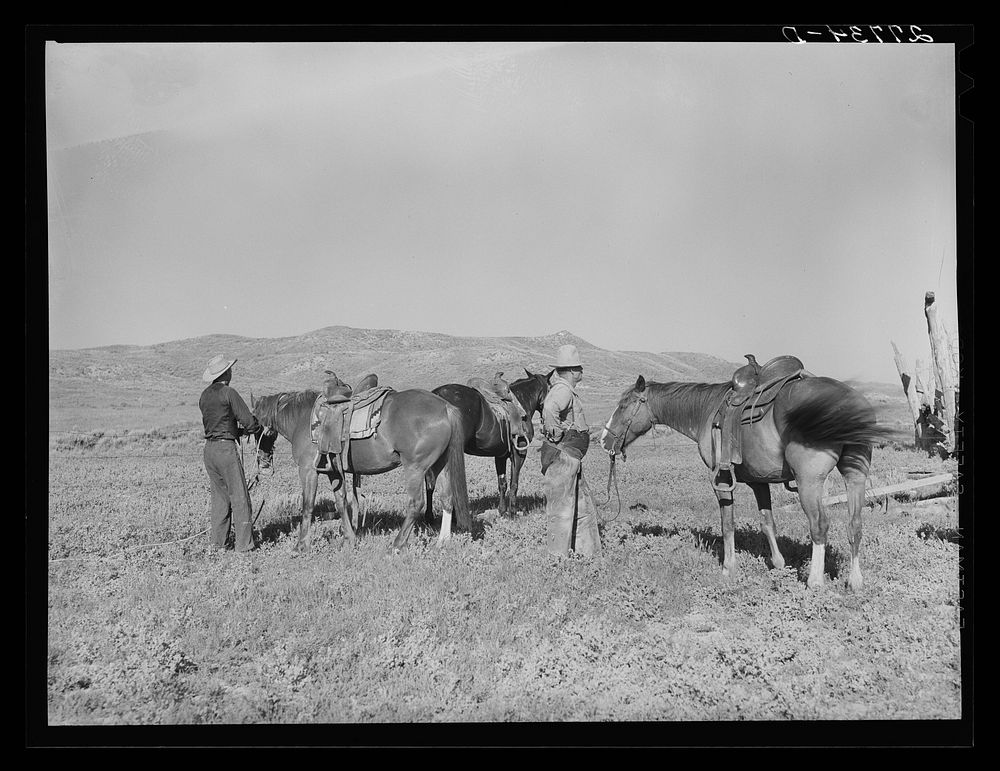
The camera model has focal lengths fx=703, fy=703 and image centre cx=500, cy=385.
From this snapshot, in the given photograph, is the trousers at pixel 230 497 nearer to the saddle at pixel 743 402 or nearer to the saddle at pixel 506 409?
the saddle at pixel 506 409

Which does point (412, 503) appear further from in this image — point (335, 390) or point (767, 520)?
point (767, 520)

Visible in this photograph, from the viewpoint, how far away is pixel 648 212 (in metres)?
6.51

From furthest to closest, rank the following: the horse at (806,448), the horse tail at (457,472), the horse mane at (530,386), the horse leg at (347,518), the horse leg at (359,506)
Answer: the horse mane at (530,386) → the horse leg at (359,506) → the horse tail at (457,472) → the horse leg at (347,518) → the horse at (806,448)

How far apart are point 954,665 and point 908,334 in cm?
286

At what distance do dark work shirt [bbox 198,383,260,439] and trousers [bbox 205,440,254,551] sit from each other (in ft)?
0.39

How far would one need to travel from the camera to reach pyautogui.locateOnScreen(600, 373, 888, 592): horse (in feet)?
19.0

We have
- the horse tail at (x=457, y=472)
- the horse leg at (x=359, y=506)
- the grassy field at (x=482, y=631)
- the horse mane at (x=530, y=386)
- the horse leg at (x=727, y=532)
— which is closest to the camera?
the grassy field at (x=482, y=631)

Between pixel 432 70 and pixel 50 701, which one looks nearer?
pixel 50 701

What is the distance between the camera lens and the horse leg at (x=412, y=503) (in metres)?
7.04

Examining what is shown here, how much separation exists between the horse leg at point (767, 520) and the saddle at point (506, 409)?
10.4 ft

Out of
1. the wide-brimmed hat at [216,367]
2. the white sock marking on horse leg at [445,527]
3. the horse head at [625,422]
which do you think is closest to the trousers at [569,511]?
the horse head at [625,422]

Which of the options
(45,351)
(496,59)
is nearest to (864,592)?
(496,59)

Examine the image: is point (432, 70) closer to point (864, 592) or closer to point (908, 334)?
point (908, 334)

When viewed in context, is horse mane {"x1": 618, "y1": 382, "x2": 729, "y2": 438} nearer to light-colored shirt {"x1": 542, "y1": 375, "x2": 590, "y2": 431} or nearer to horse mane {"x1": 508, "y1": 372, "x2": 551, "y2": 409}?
light-colored shirt {"x1": 542, "y1": 375, "x2": 590, "y2": 431}
